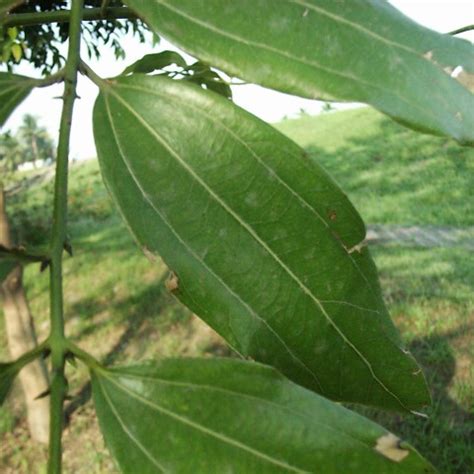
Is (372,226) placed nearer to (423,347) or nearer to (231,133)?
(423,347)

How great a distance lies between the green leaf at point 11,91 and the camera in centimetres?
46

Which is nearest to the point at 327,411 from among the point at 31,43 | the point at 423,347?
the point at 31,43

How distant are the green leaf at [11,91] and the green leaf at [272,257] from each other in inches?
4.7

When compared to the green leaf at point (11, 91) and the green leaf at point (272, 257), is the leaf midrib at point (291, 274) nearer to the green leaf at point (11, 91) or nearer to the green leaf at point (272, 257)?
the green leaf at point (272, 257)

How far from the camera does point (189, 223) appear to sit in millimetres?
400

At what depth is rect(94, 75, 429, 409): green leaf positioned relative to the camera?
0.39m

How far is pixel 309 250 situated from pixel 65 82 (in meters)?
0.18

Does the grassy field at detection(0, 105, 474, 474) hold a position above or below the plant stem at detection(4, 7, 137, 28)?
below

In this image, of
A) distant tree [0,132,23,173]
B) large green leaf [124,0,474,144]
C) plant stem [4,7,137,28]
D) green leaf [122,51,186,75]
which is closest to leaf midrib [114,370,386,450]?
large green leaf [124,0,474,144]

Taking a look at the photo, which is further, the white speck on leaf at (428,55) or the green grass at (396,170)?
the green grass at (396,170)

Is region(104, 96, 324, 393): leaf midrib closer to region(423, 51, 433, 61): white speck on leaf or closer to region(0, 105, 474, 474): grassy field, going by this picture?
region(423, 51, 433, 61): white speck on leaf

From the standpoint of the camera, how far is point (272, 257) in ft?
1.30

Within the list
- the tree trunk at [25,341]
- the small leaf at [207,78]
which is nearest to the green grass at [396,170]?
the tree trunk at [25,341]

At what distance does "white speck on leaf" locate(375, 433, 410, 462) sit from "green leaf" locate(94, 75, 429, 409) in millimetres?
61
